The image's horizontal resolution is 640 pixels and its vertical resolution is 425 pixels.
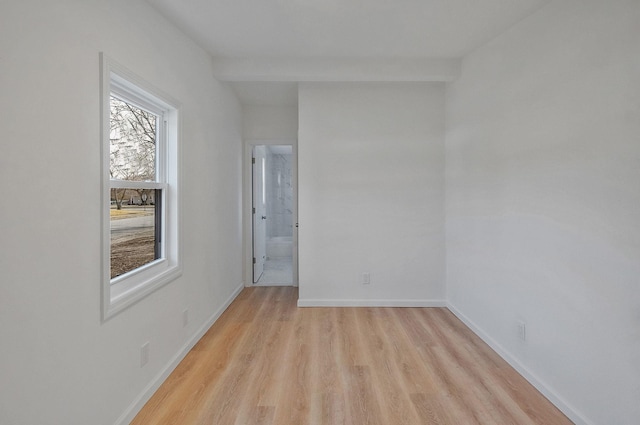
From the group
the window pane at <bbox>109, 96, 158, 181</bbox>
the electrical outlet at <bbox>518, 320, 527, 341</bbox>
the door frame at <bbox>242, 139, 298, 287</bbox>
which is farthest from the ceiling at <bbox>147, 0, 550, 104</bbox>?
the electrical outlet at <bbox>518, 320, 527, 341</bbox>

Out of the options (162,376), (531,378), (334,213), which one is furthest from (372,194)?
(162,376)

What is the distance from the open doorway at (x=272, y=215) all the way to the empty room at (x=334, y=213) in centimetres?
60

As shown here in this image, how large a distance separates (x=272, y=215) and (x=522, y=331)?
5.97 m

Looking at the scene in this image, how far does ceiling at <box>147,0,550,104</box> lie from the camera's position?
7.12ft

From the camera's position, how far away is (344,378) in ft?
7.12

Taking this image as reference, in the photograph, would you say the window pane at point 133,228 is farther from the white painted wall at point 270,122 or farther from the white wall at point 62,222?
the white painted wall at point 270,122

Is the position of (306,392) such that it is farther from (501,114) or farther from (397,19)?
(397,19)

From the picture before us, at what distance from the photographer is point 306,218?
11.7ft

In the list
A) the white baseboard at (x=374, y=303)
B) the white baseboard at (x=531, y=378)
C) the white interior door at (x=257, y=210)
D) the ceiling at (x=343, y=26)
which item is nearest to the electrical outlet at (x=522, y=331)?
the white baseboard at (x=531, y=378)

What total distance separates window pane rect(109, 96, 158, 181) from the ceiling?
29.9 inches

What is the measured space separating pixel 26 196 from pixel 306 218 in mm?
2582

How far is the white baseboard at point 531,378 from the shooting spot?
1783 millimetres

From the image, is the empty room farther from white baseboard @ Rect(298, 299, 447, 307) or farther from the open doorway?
the open doorway

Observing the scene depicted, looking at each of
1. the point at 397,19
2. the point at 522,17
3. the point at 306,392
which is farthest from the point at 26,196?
the point at 522,17
